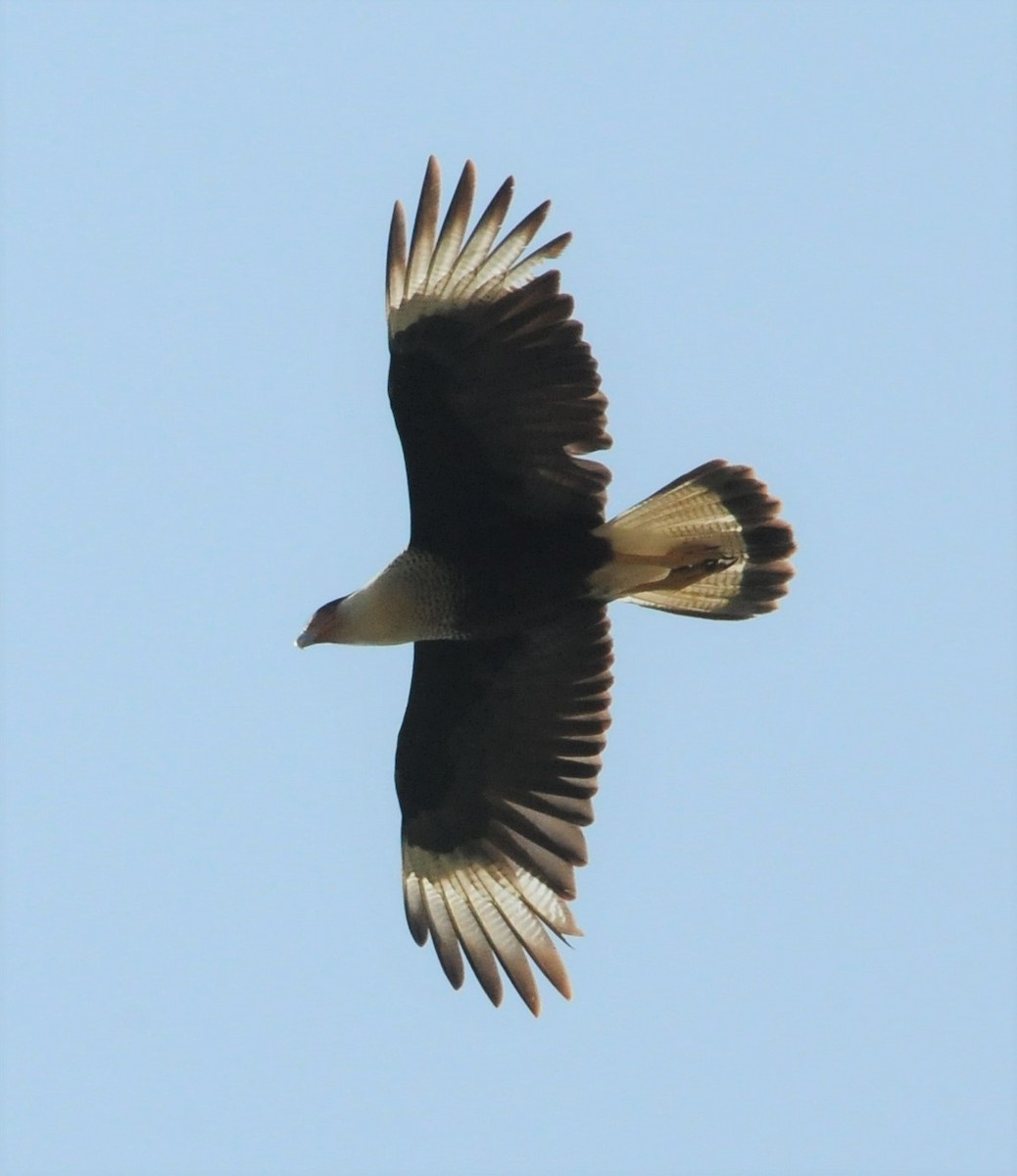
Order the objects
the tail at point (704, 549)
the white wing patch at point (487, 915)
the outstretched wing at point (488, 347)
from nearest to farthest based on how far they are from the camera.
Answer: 1. the outstretched wing at point (488, 347)
2. the white wing patch at point (487, 915)
3. the tail at point (704, 549)

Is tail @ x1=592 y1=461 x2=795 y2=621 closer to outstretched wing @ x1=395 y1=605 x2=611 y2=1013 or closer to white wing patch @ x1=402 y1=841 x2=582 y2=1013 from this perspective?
outstretched wing @ x1=395 y1=605 x2=611 y2=1013

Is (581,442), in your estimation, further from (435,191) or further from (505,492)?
(435,191)

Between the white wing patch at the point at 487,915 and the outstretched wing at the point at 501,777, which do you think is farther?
the outstretched wing at the point at 501,777

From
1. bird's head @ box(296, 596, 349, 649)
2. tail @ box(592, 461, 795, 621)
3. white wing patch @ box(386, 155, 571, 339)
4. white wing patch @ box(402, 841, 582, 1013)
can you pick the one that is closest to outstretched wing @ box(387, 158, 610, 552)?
white wing patch @ box(386, 155, 571, 339)

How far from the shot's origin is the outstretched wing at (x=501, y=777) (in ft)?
30.5

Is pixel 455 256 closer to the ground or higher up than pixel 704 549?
higher up

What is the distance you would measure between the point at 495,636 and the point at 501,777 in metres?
0.58

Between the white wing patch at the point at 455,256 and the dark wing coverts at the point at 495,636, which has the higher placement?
the white wing patch at the point at 455,256

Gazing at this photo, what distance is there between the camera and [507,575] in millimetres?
9148

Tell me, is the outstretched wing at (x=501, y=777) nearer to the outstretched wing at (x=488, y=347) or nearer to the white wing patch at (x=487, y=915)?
the white wing patch at (x=487, y=915)

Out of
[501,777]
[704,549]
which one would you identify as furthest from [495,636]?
[704,549]

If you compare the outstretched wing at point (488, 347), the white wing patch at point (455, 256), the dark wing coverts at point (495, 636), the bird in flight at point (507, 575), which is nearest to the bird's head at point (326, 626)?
the bird in flight at point (507, 575)

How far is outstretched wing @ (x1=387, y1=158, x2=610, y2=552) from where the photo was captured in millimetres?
8719

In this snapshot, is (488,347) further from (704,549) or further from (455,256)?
(704,549)
